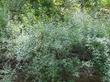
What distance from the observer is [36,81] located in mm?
4430

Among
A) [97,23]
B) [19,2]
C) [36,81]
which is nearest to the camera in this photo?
[36,81]

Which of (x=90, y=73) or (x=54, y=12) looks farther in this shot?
(x=54, y=12)

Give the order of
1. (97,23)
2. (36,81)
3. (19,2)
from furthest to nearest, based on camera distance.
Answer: (19,2)
(97,23)
(36,81)

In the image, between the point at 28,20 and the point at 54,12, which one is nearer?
the point at 28,20

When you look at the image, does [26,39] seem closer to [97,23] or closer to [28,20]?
[28,20]

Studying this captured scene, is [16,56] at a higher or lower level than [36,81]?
higher

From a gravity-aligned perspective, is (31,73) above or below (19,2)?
below

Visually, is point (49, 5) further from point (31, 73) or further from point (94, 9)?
point (31, 73)

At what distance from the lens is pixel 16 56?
4.56 m

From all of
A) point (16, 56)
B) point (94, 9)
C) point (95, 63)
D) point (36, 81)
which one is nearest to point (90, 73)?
point (95, 63)

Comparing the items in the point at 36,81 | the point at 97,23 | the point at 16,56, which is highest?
the point at 97,23

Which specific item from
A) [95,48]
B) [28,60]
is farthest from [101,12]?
[28,60]

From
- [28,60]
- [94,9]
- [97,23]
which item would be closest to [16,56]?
[28,60]

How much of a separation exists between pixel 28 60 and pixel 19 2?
1942 mm
